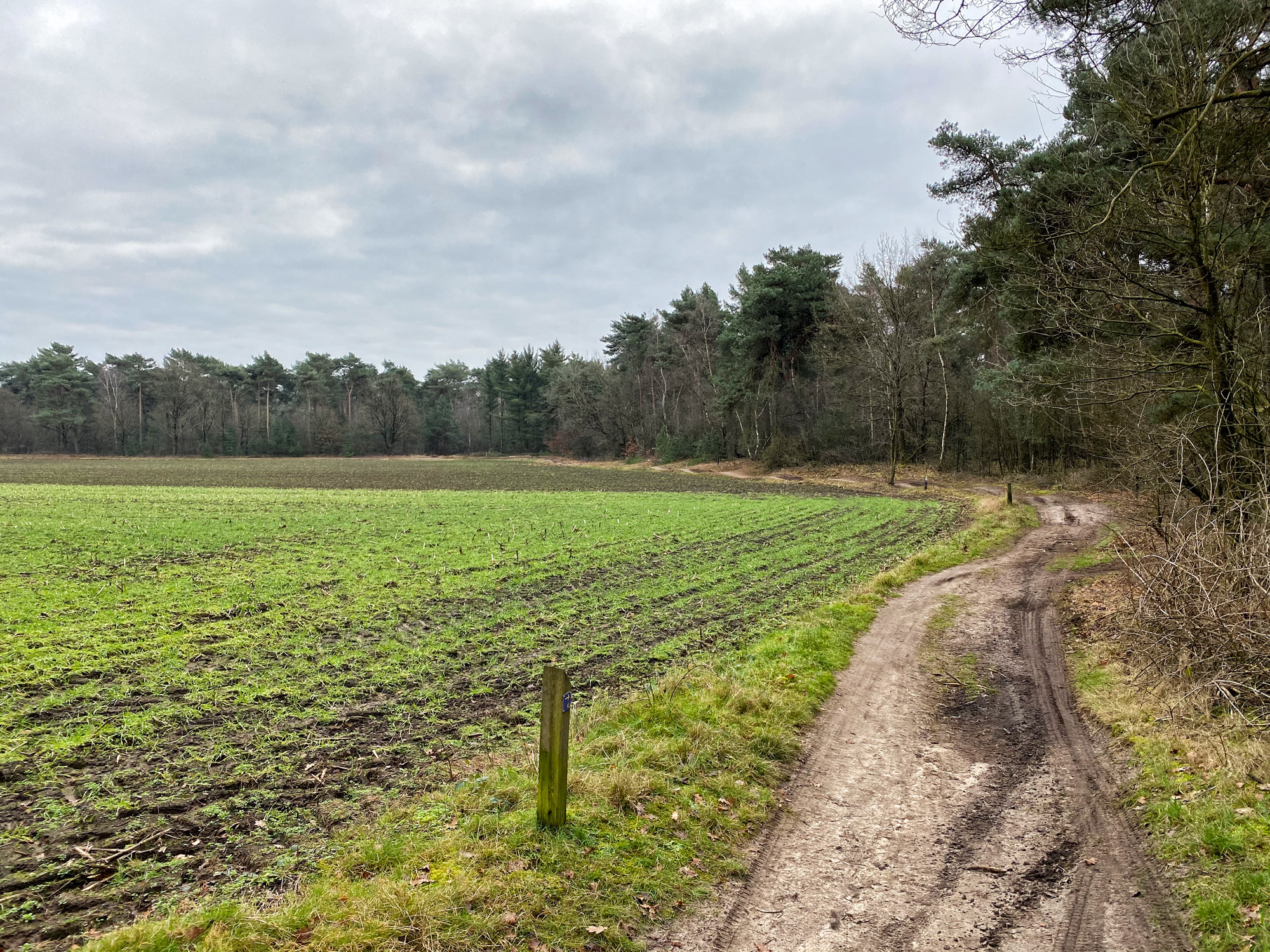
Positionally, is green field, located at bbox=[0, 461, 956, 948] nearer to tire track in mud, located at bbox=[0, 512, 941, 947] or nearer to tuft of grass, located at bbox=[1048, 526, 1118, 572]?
tire track in mud, located at bbox=[0, 512, 941, 947]

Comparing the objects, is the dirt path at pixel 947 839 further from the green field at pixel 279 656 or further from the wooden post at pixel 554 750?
the green field at pixel 279 656

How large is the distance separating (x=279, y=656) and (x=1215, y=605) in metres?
10.6

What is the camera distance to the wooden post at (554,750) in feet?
15.1

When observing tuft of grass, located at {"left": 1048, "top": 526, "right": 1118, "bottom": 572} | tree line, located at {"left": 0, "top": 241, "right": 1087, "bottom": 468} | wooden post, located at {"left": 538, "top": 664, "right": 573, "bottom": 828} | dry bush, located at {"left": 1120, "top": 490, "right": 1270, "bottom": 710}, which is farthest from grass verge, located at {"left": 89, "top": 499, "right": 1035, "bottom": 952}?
tree line, located at {"left": 0, "top": 241, "right": 1087, "bottom": 468}

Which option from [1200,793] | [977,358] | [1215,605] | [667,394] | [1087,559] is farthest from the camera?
[667,394]

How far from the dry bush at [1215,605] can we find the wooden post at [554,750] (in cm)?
573

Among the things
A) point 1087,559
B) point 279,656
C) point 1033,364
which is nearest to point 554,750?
point 279,656

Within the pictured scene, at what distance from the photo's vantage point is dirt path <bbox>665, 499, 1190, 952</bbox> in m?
4.15

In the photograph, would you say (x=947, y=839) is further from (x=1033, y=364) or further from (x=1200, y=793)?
(x=1033, y=364)

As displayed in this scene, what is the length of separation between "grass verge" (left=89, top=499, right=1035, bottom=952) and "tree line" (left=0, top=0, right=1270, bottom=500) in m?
6.33

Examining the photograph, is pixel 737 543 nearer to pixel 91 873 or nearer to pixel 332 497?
pixel 91 873

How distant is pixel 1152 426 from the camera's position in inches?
426

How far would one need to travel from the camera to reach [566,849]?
4.68 m

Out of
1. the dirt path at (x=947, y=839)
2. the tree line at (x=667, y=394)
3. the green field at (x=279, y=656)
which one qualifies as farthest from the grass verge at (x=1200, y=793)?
the tree line at (x=667, y=394)
